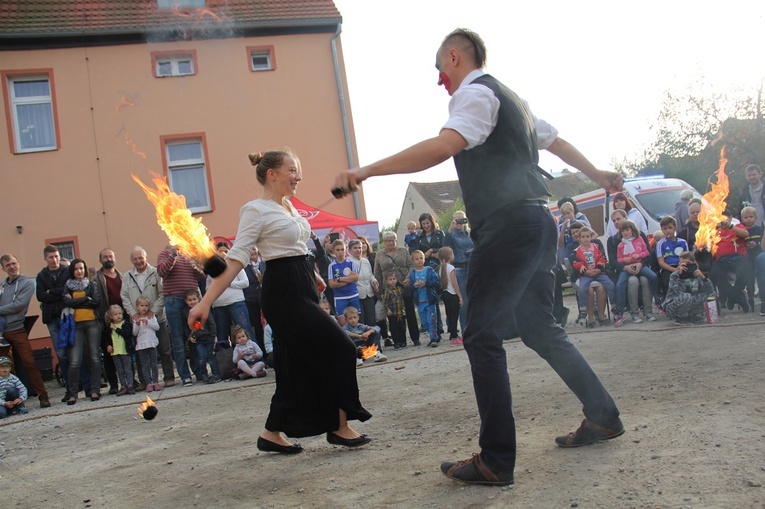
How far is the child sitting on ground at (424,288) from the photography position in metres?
11.6

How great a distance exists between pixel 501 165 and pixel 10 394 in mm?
7921

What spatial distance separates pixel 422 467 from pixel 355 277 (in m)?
7.15

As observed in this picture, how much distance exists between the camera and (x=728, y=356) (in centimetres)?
629

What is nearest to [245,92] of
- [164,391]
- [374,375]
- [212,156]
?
[212,156]

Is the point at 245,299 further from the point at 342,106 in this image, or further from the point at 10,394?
the point at 342,106

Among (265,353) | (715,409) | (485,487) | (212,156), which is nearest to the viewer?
(485,487)

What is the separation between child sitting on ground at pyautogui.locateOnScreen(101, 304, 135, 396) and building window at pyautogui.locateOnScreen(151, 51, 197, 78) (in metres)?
9.92

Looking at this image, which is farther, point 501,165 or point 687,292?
point 687,292

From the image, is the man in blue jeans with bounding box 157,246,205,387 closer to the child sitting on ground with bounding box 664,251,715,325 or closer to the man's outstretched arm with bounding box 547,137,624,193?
the child sitting on ground with bounding box 664,251,715,325

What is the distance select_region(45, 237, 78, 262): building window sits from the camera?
702 inches

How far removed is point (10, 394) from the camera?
9070 mm

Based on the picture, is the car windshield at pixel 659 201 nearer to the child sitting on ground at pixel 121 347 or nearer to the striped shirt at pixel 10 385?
the child sitting on ground at pixel 121 347

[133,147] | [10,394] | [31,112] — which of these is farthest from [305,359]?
[31,112]

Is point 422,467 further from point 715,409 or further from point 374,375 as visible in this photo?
point 374,375
